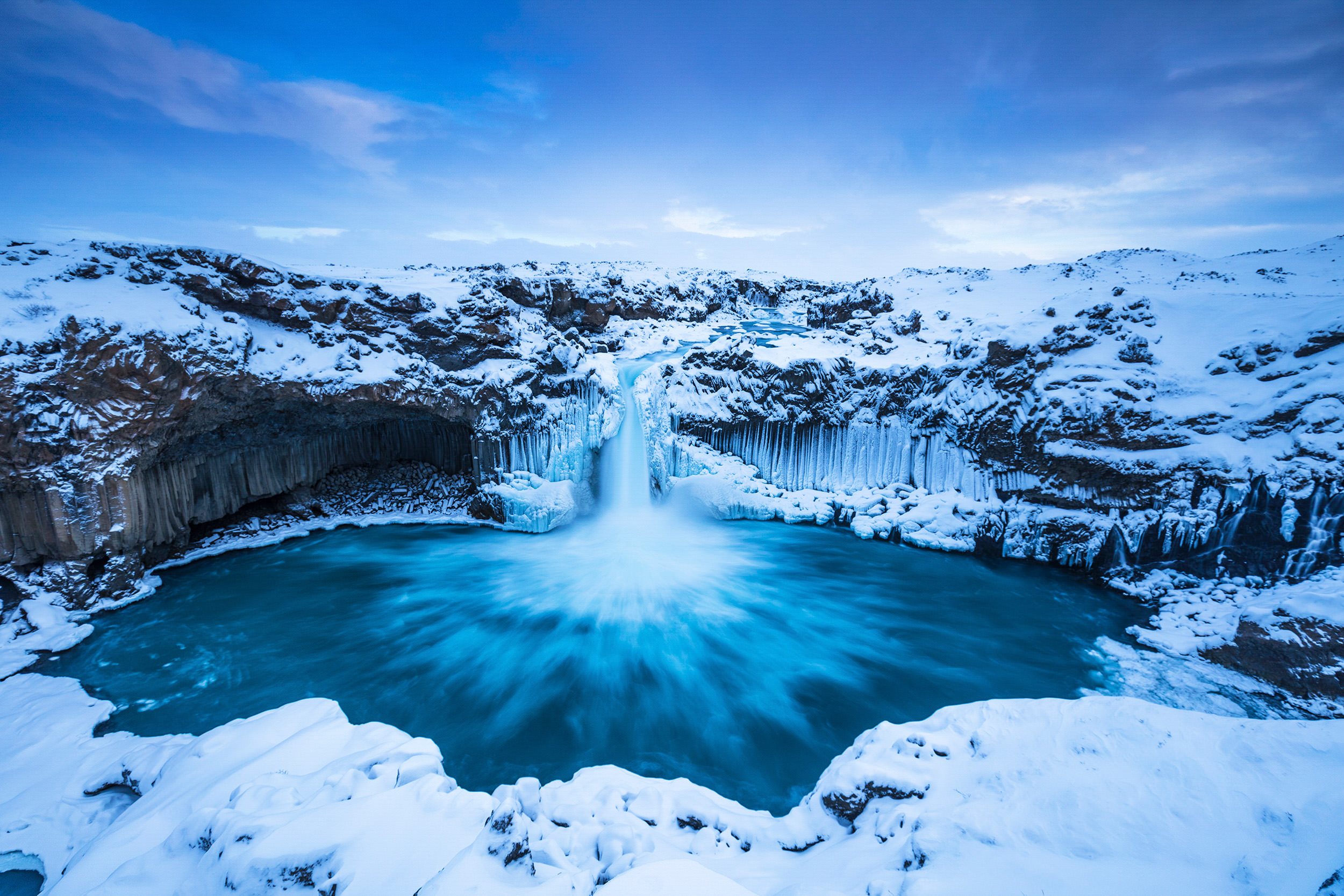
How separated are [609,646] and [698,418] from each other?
5.93 m

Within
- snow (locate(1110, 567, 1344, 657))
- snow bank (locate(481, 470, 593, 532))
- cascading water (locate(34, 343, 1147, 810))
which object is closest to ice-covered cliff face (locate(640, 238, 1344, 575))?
snow (locate(1110, 567, 1344, 657))

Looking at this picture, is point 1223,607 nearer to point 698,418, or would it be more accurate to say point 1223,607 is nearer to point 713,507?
point 713,507

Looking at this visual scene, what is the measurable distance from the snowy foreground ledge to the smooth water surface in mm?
1622

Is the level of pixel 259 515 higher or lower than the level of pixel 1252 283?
lower

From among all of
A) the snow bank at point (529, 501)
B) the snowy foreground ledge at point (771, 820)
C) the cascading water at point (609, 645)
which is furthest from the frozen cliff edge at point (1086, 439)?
the snowy foreground ledge at point (771, 820)

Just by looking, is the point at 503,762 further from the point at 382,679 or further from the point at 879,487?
the point at 879,487

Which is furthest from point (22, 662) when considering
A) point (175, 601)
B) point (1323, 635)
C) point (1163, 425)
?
point (1163, 425)

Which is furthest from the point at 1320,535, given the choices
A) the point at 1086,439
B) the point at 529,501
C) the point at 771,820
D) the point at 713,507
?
the point at 529,501

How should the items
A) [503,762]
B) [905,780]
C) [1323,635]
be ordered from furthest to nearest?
[1323,635], [503,762], [905,780]

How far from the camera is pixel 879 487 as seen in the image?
1173 centimetres

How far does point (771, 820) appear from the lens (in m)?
4.25

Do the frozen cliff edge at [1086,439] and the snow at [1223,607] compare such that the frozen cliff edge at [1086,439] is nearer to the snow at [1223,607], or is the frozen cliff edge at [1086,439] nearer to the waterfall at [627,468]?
the snow at [1223,607]

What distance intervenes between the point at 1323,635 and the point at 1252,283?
43.8 ft

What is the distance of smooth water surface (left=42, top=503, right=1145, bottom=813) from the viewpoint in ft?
20.5
